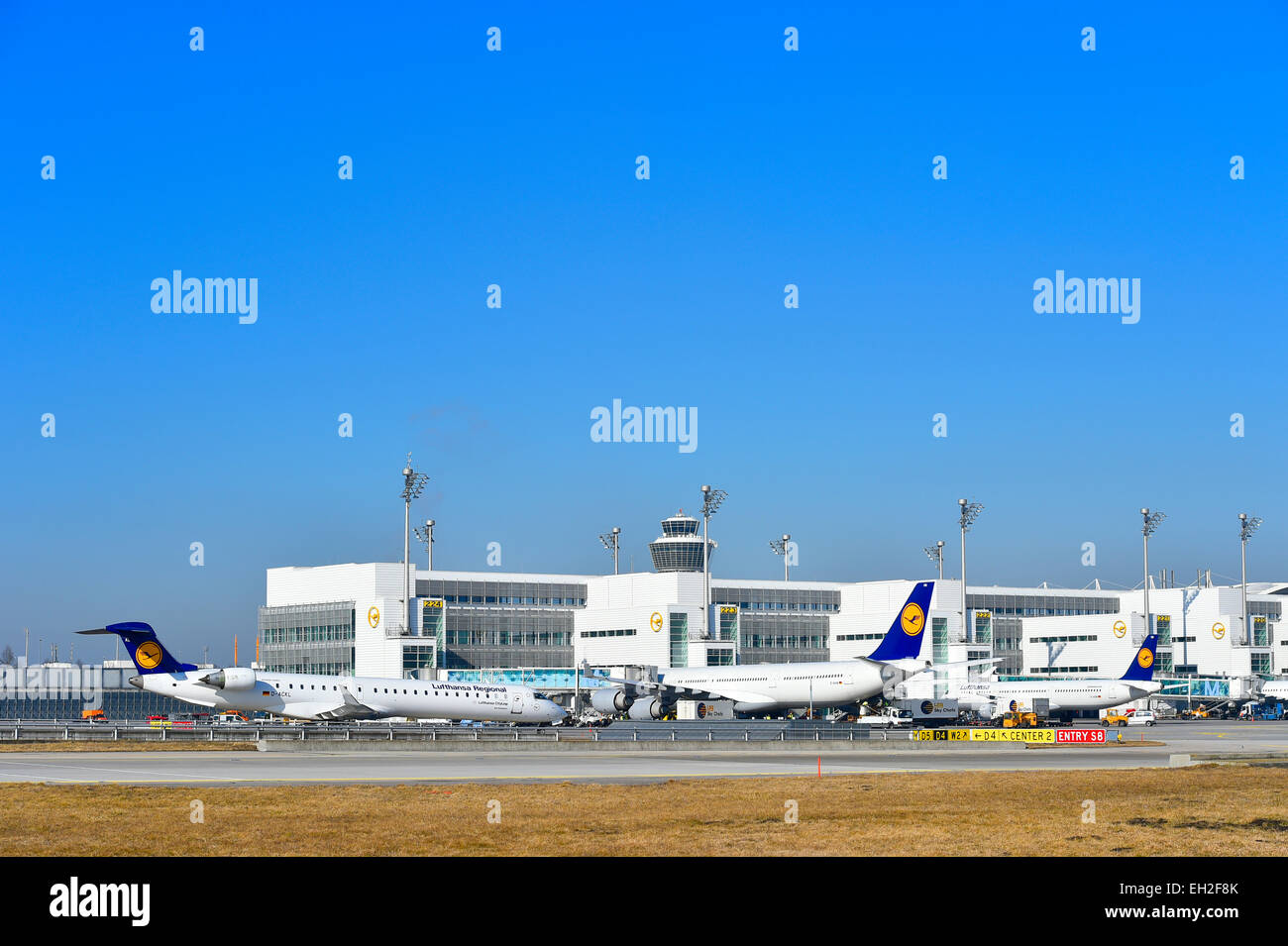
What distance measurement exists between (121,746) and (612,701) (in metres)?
39.5

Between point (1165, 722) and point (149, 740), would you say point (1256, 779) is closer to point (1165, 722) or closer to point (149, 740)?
point (149, 740)

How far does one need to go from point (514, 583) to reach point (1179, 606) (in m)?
85.4

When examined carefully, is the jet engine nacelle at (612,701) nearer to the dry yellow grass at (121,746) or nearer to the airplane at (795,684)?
the airplane at (795,684)

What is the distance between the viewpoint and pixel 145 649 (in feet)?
258

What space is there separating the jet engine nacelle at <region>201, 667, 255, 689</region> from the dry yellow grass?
949cm

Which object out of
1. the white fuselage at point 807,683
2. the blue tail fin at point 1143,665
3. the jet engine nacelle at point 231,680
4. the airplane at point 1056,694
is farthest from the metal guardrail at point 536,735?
the blue tail fin at point 1143,665

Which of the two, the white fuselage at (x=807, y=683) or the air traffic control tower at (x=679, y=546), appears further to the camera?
the air traffic control tower at (x=679, y=546)

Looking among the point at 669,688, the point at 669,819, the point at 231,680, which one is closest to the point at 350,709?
the point at 231,680

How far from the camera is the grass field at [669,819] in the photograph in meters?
22.2

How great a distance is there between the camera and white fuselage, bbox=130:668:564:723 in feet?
258

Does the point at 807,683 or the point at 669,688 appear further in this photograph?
the point at 669,688

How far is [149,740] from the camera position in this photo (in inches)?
2638

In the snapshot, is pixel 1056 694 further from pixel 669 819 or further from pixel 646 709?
pixel 669 819

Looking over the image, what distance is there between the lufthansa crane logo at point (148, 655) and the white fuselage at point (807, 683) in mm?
40615
